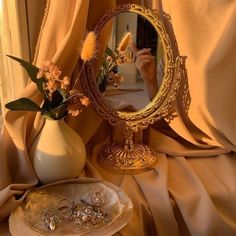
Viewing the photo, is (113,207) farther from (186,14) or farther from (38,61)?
(186,14)

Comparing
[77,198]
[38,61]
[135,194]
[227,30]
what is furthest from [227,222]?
[38,61]

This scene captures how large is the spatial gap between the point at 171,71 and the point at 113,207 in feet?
1.33

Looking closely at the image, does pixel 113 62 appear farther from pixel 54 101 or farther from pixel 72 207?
pixel 72 207

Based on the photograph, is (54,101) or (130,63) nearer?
(54,101)

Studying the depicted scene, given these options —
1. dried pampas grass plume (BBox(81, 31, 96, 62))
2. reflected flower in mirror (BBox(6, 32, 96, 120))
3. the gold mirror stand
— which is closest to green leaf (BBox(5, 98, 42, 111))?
reflected flower in mirror (BBox(6, 32, 96, 120))

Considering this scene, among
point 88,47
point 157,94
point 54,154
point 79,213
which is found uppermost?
point 88,47

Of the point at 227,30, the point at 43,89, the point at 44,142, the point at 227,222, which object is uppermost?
the point at 227,30

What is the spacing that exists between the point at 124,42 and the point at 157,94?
0.57 ft

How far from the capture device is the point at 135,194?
0.78m

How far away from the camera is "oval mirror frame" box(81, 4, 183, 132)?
827 mm

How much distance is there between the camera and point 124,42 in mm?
860

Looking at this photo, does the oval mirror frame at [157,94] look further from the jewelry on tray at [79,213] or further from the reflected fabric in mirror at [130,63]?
the jewelry on tray at [79,213]

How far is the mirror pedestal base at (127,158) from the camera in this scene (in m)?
0.87

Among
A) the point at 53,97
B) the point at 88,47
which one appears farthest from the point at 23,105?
the point at 88,47
